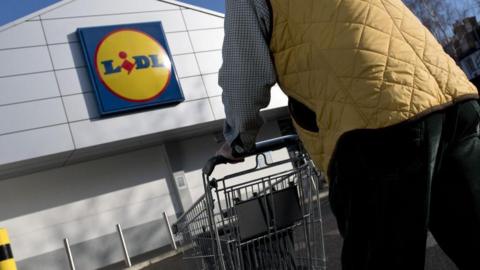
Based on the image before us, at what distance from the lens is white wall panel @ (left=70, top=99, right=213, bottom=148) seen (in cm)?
1101

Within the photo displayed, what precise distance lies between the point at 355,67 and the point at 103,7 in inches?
462

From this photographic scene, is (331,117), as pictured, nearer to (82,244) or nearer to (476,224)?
(476,224)

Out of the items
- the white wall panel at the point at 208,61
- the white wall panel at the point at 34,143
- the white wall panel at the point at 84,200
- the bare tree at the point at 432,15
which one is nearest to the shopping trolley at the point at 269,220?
the white wall panel at the point at 34,143

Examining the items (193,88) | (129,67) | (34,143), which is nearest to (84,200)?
(34,143)

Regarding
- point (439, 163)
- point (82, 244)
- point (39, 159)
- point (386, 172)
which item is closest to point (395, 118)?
point (386, 172)

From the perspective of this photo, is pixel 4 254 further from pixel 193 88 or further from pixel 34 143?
pixel 193 88

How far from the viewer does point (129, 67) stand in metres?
11.5

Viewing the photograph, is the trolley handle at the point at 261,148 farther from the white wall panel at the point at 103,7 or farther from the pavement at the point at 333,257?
the white wall panel at the point at 103,7

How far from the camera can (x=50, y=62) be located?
36.3 ft

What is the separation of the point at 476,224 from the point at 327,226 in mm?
4478

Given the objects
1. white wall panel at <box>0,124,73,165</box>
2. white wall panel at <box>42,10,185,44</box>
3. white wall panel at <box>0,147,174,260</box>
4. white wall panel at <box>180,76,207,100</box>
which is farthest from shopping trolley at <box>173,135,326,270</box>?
white wall panel at <box>0,147,174,260</box>

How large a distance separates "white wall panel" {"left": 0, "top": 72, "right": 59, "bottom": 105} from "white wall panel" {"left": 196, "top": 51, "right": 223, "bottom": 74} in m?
3.82

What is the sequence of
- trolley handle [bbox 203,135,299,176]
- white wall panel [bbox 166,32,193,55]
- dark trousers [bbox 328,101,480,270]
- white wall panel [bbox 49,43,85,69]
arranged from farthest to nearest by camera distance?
white wall panel [bbox 166,32,193,55] < white wall panel [bbox 49,43,85,69] < trolley handle [bbox 203,135,299,176] < dark trousers [bbox 328,101,480,270]

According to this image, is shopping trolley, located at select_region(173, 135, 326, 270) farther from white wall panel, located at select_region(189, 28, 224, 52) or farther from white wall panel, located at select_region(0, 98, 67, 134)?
white wall panel, located at select_region(189, 28, 224, 52)
